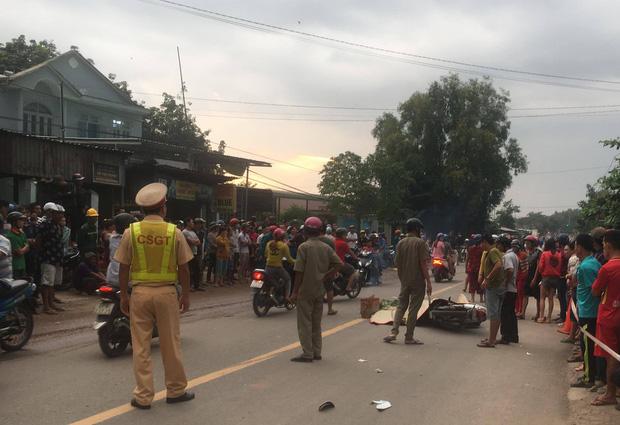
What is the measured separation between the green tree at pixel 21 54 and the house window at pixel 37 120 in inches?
242

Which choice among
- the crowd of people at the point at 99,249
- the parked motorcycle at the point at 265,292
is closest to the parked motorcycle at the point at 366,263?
the crowd of people at the point at 99,249

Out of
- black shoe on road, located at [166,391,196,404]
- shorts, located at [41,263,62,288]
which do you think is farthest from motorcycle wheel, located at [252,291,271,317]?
black shoe on road, located at [166,391,196,404]

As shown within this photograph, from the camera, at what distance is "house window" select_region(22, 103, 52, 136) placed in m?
30.6

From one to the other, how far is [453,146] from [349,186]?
1400cm

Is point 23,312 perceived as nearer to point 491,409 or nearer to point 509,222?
point 491,409

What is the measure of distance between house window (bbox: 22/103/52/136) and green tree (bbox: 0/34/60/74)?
6144 mm

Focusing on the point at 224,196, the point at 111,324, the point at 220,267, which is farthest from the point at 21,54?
the point at 111,324

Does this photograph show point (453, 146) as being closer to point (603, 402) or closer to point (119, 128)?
point (119, 128)

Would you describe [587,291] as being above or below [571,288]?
above

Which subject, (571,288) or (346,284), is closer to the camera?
(571,288)

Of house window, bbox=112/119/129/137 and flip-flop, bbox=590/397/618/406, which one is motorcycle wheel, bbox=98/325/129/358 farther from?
house window, bbox=112/119/129/137

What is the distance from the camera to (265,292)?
1179 cm

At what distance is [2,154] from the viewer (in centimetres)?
1727

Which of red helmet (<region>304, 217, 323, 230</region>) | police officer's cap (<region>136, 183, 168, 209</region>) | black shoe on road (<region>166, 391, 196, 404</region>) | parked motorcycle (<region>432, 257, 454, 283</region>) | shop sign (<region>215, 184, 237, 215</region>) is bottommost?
parked motorcycle (<region>432, 257, 454, 283</region>)
